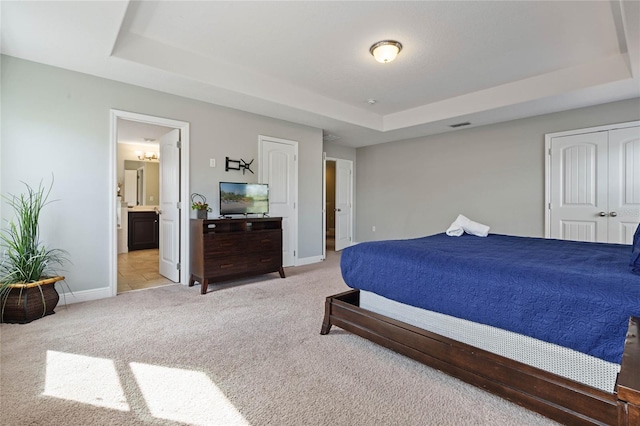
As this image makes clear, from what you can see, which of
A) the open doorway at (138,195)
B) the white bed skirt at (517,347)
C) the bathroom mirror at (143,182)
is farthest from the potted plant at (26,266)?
the bathroom mirror at (143,182)

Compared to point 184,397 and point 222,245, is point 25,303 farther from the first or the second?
point 184,397

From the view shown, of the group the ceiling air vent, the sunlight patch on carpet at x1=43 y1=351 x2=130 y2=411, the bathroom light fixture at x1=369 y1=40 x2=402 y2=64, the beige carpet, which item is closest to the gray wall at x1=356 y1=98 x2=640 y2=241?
the ceiling air vent

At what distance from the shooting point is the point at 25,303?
259 centimetres

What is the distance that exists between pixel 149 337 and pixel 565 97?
5.09 m

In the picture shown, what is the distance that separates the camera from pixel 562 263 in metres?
1.78

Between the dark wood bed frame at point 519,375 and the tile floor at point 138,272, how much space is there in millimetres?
2991

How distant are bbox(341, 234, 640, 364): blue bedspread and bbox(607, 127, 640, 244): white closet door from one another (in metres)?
2.04

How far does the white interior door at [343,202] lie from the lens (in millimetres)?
6902

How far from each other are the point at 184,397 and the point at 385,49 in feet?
10.5

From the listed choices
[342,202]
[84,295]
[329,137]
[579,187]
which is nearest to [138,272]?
[84,295]

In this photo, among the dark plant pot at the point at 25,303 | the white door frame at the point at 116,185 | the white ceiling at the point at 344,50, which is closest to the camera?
the white ceiling at the point at 344,50

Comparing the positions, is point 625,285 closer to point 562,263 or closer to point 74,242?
point 562,263

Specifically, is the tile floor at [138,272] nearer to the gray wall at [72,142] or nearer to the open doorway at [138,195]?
the open doorway at [138,195]

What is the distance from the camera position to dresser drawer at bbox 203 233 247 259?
361cm
